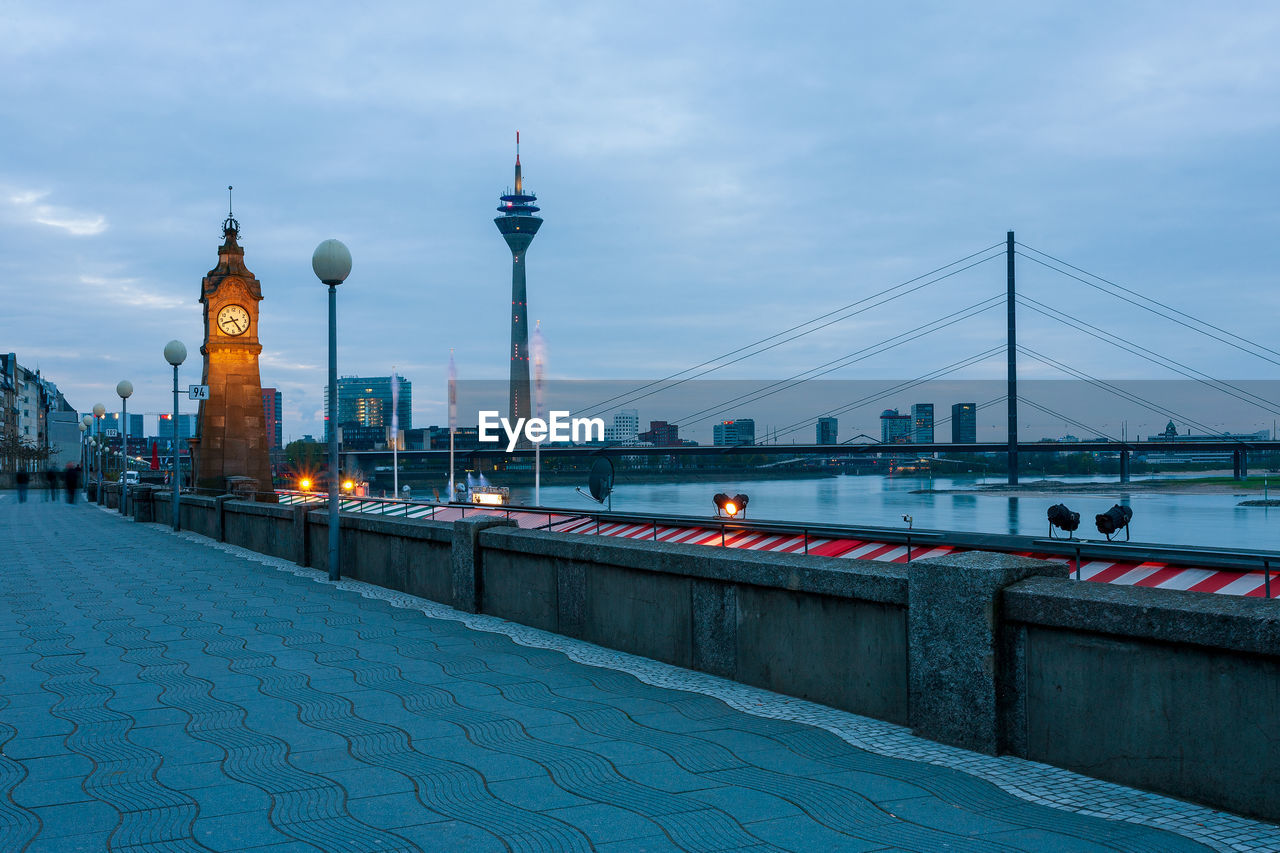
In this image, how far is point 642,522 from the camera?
14422 millimetres

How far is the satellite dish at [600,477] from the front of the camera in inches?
659

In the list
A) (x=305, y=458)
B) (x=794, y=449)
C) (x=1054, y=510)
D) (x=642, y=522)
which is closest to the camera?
(x=642, y=522)

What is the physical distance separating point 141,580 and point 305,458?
177 meters

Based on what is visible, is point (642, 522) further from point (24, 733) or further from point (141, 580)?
point (24, 733)

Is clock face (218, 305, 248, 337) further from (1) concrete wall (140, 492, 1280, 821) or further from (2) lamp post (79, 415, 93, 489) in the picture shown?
(1) concrete wall (140, 492, 1280, 821)

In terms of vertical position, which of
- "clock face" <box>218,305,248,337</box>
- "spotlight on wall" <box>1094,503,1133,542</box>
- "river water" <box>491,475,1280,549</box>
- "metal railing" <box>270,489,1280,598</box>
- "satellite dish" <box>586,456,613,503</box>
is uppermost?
"clock face" <box>218,305,248,337</box>

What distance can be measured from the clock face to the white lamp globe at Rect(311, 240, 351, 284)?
23198 mm

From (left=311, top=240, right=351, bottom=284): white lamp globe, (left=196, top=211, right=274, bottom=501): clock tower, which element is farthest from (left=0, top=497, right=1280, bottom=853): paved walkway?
(left=196, top=211, right=274, bottom=501): clock tower

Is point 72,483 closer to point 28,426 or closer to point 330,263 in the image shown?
point 330,263

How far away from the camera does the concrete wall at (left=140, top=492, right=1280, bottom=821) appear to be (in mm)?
4039

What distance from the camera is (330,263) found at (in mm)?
13188

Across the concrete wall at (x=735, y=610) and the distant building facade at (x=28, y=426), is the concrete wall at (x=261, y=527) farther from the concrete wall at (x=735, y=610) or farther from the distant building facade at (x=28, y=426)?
the distant building facade at (x=28, y=426)

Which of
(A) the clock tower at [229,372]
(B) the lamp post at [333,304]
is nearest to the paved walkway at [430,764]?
(B) the lamp post at [333,304]

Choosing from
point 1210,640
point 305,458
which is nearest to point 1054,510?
point 1210,640
